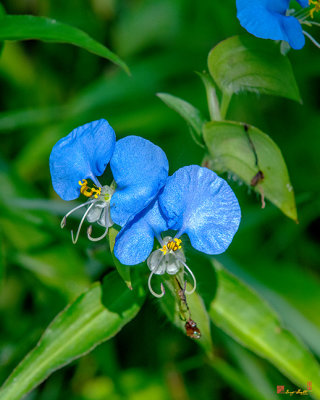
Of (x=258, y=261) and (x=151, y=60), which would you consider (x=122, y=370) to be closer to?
(x=258, y=261)

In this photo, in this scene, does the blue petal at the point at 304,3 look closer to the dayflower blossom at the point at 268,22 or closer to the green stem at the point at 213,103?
the dayflower blossom at the point at 268,22

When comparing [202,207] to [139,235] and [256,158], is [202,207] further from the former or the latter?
[256,158]

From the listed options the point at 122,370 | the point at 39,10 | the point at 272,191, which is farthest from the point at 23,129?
the point at 272,191

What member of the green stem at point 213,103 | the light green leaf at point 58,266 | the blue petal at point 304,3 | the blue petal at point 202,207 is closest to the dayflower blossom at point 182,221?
the blue petal at point 202,207

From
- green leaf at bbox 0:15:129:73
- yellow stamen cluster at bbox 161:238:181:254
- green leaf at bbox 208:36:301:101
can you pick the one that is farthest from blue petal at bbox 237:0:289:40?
yellow stamen cluster at bbox 161:238:181:254

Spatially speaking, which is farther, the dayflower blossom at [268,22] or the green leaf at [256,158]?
the green leaf at [256,158]

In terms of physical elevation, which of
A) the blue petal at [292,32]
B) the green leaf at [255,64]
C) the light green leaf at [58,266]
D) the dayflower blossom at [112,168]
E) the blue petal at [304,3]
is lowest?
the light green leaf at [58,266]

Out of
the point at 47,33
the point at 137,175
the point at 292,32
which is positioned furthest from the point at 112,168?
the point at 292,32
